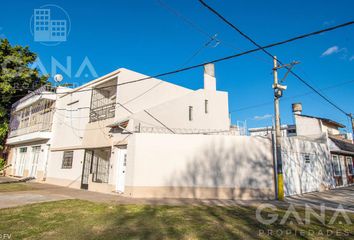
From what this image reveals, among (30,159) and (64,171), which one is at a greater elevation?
(30,159)

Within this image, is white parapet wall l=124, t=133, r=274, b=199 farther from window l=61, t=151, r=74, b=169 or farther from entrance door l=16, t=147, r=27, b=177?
entrance door l=16, t=147, r=27, b=177

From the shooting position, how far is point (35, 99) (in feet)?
69.9

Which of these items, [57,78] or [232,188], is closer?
[232,188]

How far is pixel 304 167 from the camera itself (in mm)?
13633

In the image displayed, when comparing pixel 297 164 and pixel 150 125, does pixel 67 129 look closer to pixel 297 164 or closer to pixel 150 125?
pixel 150 125

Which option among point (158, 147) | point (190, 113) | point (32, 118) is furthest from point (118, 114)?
point (32, 118)

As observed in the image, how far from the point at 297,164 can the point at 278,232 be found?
351 inches

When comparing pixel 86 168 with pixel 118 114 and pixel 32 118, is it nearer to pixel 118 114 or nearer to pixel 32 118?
pixel 118 114

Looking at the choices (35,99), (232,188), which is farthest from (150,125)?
(35,99)

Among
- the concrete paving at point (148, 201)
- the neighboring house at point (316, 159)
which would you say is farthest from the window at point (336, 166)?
the concrete paving at point (148, 201)

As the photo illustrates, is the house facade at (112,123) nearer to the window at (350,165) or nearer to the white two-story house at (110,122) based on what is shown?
the white two-story house at (110,122)

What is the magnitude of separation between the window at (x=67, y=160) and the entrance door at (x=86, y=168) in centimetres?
207

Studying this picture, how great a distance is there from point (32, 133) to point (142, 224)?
61.0 feet

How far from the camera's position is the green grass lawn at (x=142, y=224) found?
5.23 meters
